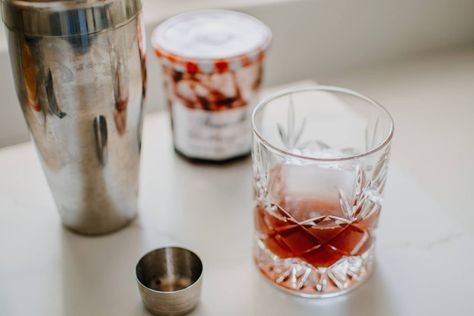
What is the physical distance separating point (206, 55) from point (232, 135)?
0.09 meters

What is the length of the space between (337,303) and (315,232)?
66 millimetres

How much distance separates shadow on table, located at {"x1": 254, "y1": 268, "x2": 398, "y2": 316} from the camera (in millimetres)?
567

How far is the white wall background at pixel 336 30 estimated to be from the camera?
35.5 inches

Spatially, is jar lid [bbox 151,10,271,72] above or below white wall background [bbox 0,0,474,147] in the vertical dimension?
above

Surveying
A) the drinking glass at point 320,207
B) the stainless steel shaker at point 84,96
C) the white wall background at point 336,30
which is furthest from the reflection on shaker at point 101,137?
the white wall background at point 336,30

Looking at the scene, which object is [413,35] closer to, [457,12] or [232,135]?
[457,12]

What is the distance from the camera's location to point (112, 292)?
0.59m

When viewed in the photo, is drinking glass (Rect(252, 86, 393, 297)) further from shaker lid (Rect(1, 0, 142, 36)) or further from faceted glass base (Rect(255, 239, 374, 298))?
shaker lid (Rect(1, 0, 142, 36))

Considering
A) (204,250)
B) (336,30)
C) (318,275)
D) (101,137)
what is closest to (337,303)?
(318,275)

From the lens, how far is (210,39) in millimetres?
709

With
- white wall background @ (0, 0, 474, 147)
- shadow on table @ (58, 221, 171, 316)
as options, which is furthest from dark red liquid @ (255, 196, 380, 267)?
white wall background @ (0, 0, 474, 147)

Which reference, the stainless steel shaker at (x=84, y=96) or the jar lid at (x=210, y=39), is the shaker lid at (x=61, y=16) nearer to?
the stainless steel shaker at (x=84, y=96)

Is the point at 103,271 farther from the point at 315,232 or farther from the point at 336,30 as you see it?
the point at 336,30

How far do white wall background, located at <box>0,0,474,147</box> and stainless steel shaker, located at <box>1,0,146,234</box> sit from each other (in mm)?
260
